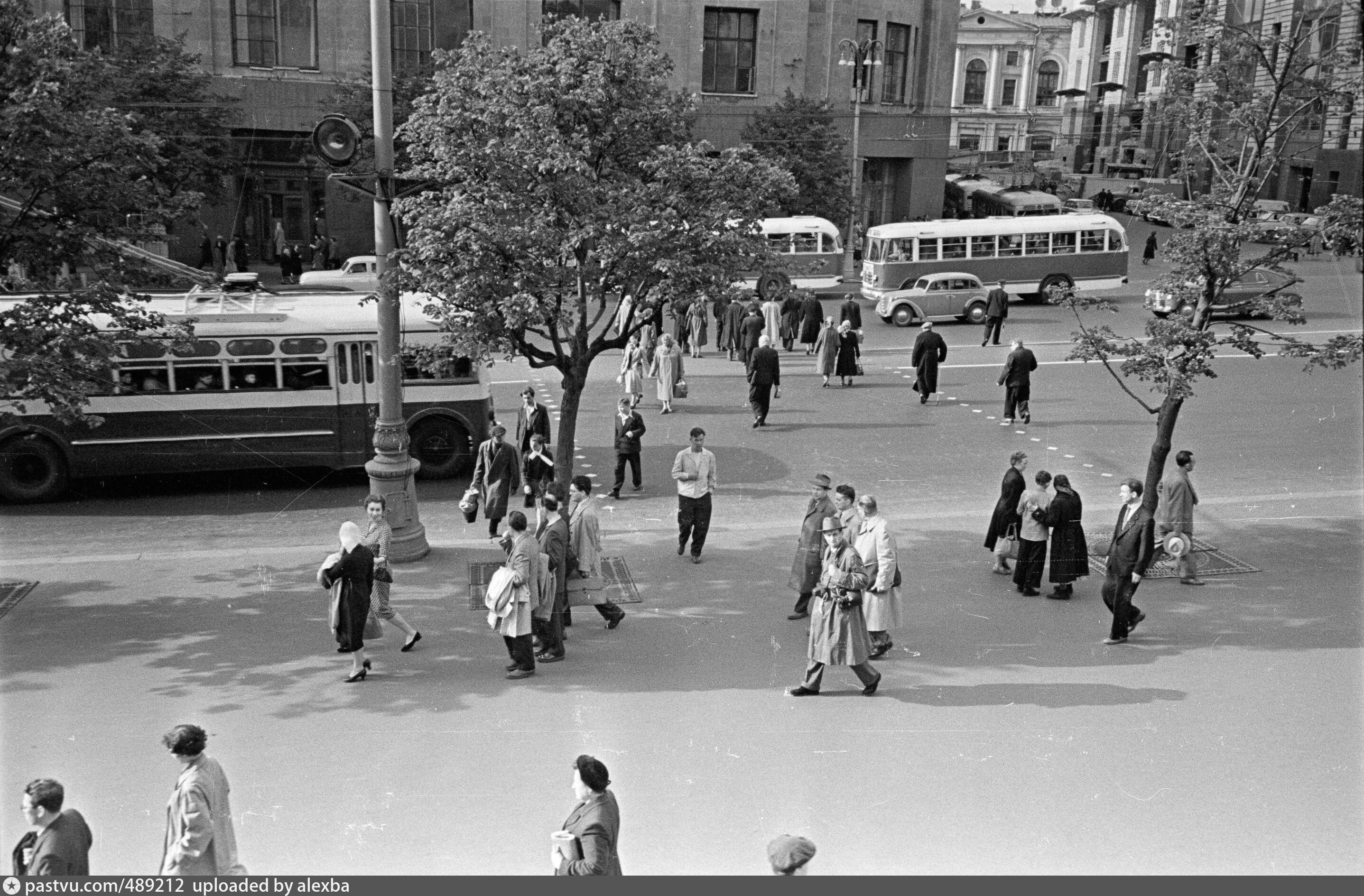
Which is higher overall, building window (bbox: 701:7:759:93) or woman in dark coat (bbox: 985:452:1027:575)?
building window (bbox: 701:7:759:93)

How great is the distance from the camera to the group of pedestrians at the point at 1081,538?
436 inches

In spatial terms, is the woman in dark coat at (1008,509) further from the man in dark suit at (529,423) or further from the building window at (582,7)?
the building window at (582,7)

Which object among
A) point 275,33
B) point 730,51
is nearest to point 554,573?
point 275,33

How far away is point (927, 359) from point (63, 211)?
1458 centimetres

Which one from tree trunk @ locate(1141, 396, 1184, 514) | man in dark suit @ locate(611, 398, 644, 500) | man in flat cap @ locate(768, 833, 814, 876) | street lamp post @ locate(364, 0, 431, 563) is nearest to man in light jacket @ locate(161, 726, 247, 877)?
man in flat cap @ locate(768, 833, 814, 876)

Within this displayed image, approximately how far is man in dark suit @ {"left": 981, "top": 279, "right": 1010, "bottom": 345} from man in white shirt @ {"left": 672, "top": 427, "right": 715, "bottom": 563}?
16.1 metres

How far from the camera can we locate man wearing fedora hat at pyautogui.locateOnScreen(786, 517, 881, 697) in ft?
31.2

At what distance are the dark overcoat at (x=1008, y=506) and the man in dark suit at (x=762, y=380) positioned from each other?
280 inches

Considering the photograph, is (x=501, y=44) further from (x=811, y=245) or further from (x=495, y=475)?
(x=495, y=475)

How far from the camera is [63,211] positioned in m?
11.5

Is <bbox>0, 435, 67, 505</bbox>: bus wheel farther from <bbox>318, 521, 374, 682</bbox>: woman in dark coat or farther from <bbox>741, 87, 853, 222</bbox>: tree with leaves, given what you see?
<bbox>741, 87, 853, 222</bbox>: tree with leaves

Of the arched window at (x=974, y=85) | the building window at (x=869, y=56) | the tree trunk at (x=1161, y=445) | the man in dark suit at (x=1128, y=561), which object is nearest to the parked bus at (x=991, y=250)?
the building window at (x=869, y=56)
